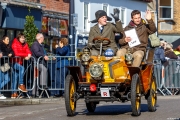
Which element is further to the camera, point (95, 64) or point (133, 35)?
point (133, 35)

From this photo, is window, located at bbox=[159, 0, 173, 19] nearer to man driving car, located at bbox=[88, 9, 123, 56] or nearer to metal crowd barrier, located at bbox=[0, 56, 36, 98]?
metal crowd barrier, located at bbox=[0, 56, 36, 98]

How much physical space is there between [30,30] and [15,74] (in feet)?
26.6

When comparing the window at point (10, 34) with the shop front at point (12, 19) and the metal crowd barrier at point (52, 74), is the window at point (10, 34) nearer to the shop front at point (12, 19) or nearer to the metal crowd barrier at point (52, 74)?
the shop front at point (12, 19)

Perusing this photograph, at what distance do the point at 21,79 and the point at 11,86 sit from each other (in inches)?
14.4

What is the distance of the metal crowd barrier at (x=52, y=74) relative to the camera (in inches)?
803

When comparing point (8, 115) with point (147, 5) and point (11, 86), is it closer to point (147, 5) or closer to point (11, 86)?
point (11, 86)

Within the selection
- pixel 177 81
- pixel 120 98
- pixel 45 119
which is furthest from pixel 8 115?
pixel 177 81

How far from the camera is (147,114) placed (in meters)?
14.4

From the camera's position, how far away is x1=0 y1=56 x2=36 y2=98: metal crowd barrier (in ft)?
66.0

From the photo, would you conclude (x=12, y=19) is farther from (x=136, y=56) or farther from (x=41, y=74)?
(x=136, y=56)

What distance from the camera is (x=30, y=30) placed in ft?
92.1

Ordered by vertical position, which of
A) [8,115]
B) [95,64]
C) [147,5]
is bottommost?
[8,115]

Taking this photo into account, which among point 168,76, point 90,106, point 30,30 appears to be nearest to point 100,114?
point 90,106

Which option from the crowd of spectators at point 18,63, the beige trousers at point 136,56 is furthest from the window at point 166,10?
the beige trousers at point 136,56
